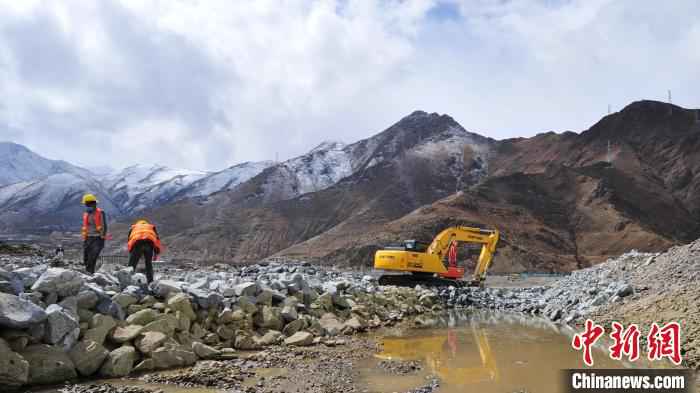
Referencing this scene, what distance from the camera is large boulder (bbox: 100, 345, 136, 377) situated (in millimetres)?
6465

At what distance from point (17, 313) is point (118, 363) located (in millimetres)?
1355

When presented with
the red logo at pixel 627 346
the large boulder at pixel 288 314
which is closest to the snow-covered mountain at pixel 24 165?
the large boulder at pixel 288 314

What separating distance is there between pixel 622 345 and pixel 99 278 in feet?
28.1

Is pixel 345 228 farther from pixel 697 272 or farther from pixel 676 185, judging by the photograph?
pixel 697 272

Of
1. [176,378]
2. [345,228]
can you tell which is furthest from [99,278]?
[345,228]

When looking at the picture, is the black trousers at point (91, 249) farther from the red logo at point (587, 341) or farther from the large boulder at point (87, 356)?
the red logo at point (587, 341)

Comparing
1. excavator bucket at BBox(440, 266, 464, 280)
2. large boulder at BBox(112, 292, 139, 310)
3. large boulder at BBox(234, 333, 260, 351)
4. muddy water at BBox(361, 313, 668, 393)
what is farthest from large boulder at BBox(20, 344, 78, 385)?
excavator bucket at BBox(440, 266, 464, 280)

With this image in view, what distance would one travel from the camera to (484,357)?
9.05 m

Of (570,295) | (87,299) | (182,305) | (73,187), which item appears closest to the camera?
(87,299)

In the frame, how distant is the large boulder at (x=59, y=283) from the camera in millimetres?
6866

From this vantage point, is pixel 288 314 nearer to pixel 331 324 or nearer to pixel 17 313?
pixel 331 324

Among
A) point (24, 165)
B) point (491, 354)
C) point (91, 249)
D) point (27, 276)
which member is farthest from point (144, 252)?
point (24, 165)

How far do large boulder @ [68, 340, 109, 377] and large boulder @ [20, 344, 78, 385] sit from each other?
0.09 metres

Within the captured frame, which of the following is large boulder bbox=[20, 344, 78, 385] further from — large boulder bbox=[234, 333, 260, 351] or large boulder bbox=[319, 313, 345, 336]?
large boulder bbox=[319, 313, 345, 336]
